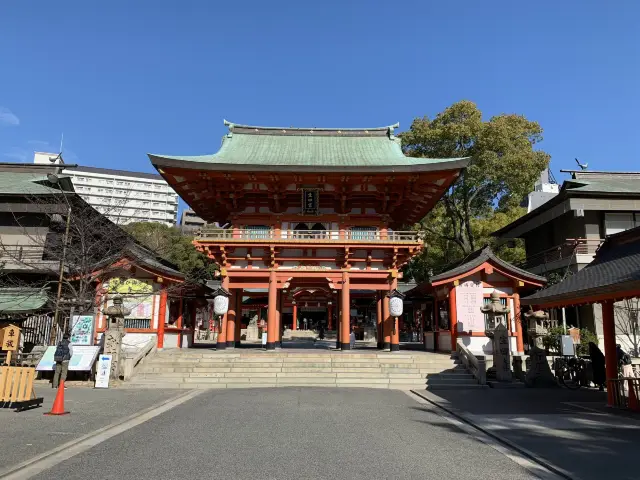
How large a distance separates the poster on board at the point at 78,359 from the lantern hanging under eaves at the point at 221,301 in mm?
5577

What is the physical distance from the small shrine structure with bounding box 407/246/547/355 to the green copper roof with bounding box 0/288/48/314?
18.2 m

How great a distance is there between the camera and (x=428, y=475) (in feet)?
19.8

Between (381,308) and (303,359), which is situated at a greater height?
(381,308)

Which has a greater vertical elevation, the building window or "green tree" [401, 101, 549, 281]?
"green tree" [401, 101, 549, 281]

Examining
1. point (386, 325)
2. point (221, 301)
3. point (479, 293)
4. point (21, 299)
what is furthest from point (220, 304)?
point (479, 293)

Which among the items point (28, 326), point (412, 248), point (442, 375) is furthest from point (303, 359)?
point (28, 326)

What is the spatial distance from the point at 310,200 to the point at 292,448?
16526 millimetres

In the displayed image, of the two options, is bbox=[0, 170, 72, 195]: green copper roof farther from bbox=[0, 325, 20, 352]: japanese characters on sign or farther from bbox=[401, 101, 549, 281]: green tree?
bbox=[401, 101, 549, 281]: green tree

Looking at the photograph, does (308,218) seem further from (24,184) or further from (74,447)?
(74,447)

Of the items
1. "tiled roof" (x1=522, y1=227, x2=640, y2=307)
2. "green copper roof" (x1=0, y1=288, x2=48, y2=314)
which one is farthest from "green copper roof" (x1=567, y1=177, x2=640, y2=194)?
"green copper roof" (x1=0, y1=288, x2=48, y2=314)

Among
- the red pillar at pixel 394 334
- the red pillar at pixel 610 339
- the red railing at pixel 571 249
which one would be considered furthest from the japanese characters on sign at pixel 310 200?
the red railing at pixel 571 249

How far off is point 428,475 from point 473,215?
34.5 metres

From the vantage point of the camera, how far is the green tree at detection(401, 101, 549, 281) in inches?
1256

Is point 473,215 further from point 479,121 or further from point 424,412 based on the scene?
point 424,412
